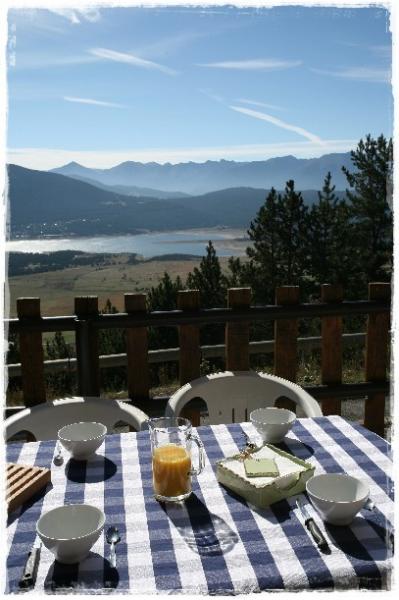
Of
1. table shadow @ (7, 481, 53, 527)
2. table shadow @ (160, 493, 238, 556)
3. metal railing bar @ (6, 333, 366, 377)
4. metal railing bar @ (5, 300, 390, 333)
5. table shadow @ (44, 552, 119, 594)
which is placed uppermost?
metal railing bar @ (5, 300, 390, 333)

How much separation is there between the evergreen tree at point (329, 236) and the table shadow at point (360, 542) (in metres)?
16.8

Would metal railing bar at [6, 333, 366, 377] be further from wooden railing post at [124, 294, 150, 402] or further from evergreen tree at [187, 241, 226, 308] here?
evergreen tree at [187, 241, 226, 308]

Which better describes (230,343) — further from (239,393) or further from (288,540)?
(288,540)

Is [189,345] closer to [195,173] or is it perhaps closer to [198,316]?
[198,316]

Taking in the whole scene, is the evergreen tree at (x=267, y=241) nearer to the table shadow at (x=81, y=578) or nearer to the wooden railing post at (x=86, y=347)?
the wooden railing post at (x=86, y=347)

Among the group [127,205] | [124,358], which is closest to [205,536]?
[124,358]

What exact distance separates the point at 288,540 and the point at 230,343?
6.99 feet

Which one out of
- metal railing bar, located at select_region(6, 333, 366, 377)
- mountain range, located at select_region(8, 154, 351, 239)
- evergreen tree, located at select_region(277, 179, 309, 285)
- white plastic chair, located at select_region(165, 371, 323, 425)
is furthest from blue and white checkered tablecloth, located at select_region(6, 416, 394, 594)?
→ evergreen tree, located at select_region(277, 179, 309, 285)

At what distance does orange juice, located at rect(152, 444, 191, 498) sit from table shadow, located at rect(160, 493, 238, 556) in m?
0.03

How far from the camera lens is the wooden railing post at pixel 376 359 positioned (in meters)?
3.70

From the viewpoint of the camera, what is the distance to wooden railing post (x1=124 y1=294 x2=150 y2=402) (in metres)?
3.24

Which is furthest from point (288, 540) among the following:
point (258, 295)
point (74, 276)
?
point (74, 276)

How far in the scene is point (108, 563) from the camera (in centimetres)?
126

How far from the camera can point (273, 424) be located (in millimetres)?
1906
